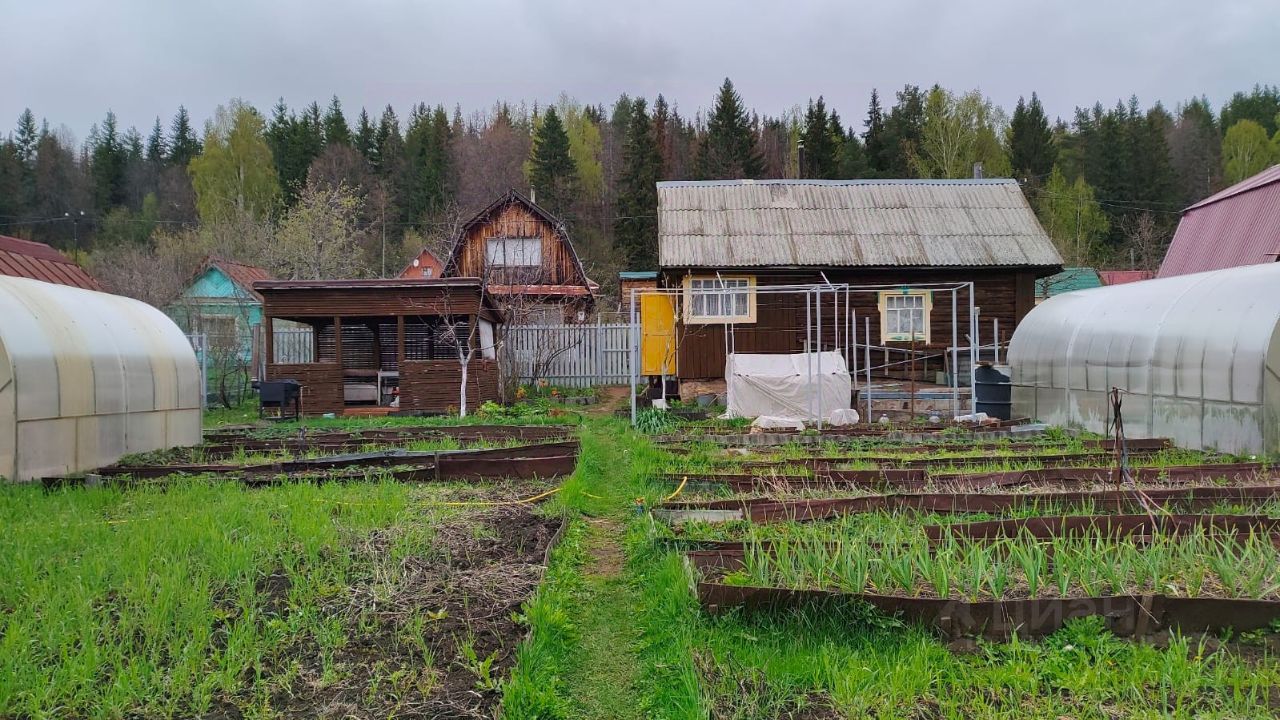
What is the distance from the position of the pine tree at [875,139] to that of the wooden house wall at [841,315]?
81.7 feet

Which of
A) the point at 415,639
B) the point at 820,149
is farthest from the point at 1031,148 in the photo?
the point at 415,639

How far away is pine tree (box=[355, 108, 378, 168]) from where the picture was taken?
53312 mm

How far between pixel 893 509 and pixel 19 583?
6.24 meters

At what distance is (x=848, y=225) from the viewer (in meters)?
19.5

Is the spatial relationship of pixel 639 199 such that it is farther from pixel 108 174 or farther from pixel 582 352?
pixel 108 174

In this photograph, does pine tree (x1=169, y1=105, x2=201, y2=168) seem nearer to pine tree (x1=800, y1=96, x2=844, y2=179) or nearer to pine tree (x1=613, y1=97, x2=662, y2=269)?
pine tree (x1=613, y1=97, x2=662, y2=269)

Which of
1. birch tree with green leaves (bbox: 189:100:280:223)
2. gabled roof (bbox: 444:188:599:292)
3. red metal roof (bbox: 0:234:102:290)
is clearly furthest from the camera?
birch tree with green leaves (bbox: 189:100:280:223)

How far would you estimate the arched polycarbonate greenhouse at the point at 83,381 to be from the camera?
820 cm

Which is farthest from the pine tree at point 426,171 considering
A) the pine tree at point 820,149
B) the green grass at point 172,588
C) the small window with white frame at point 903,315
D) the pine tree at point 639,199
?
the green grass at point 172,588

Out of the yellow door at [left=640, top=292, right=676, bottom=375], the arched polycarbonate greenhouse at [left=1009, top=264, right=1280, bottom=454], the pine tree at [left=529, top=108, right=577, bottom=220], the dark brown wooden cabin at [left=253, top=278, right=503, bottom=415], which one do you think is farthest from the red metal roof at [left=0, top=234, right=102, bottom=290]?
the pine tree at [left=529, top=108, right=577, bottom=220]

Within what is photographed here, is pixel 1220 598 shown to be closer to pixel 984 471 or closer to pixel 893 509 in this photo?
pixel 893 509

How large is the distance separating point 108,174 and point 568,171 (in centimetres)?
3287

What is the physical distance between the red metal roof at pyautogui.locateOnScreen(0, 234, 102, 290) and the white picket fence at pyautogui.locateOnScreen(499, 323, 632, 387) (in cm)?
Answer: 1110

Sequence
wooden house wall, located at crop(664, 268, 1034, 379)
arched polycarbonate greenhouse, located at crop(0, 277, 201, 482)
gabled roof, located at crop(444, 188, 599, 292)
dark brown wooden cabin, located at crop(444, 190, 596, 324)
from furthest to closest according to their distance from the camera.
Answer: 1. gabled roof, located at crop(444, 188, 599, 292)
2. dark brown wooden cabin, located at crop(444, 190, 596, 324)
3. wooden house wall, located at crop(664, 268, 1034, 379)
4. arched polycarbonate greenhouse, located at crop(0, 277, 201, 482)
